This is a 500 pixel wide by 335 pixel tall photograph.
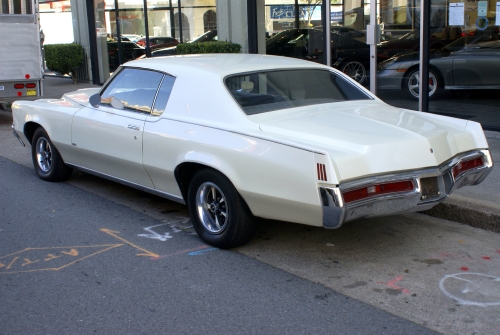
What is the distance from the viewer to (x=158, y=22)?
1620 cm

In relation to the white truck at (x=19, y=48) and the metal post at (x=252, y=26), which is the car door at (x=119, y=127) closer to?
the white truck at (x=19, y=48)

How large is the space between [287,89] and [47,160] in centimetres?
336

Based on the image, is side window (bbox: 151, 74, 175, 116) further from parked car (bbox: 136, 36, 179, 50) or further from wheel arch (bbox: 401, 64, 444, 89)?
parked car (bbox: 136, 36, 179, 50)

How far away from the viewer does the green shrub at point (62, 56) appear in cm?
1753

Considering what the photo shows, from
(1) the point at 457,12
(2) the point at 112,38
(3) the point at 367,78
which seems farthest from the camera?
(2) the point at 112,38

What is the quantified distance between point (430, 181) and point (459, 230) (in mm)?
1238

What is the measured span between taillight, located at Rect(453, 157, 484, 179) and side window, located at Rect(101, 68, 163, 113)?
105 inches

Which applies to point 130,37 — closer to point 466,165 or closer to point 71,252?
→ point 71,252

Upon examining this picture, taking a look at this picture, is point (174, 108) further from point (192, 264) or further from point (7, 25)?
point (7, 25)

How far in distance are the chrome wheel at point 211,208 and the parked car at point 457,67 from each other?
548 centimetres

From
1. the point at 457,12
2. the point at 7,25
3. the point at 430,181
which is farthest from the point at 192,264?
the point at 7,25

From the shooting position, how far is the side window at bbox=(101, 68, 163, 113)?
Answer: 5.71m

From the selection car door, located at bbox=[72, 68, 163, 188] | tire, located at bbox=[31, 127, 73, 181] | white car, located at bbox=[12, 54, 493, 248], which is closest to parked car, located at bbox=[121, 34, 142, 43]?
tire, located at bbox=[31, 127, 73, 181]

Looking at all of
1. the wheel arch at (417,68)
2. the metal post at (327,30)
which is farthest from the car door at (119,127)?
the metal post at (327,30)
